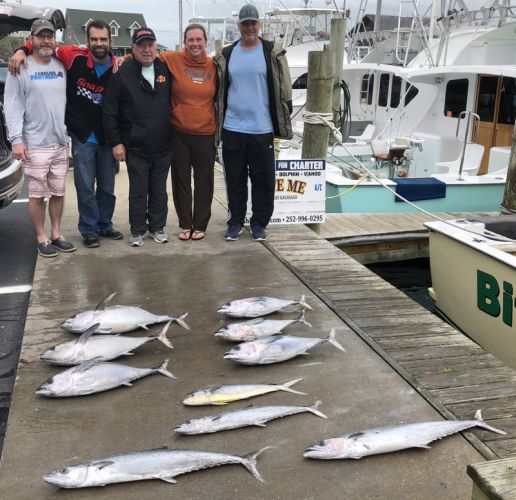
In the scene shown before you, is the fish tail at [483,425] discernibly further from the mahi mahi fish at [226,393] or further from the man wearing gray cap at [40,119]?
the man wearing gray cap at [40,119]

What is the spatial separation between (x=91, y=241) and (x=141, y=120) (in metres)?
1.22

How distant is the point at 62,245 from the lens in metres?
5.16

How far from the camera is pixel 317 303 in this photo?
13.5 ft

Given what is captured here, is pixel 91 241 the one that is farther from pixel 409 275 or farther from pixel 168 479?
pixel 409 275

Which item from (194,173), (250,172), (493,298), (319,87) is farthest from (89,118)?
(493,298)

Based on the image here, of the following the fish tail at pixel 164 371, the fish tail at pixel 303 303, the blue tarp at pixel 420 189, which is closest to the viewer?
the fish tail at pixel 164 371

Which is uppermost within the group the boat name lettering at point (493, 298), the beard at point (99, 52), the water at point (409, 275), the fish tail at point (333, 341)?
the beard at point (99, 52)

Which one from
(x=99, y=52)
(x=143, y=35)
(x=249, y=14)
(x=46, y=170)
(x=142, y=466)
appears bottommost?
(x=142, y=466)

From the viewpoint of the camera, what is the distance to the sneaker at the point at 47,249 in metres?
4.98

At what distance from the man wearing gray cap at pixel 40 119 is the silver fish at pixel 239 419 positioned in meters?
2.91

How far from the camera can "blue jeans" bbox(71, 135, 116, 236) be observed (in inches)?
198

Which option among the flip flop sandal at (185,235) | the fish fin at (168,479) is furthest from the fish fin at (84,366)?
the flip flop sandal at (185,235)

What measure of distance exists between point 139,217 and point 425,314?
107 inches

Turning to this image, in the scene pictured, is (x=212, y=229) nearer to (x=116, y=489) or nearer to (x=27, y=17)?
(x=27, y=17)
